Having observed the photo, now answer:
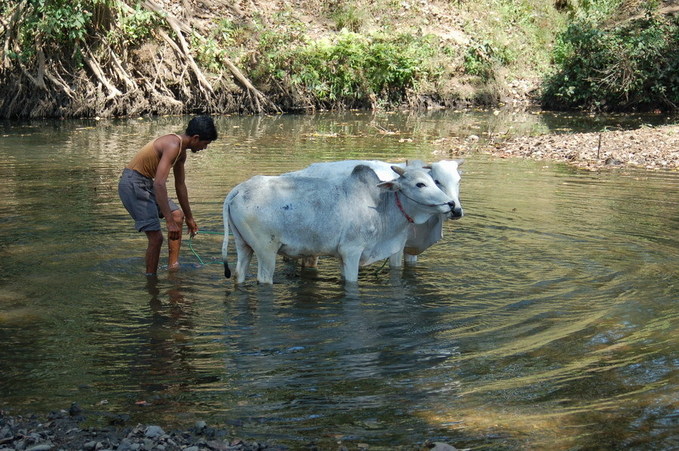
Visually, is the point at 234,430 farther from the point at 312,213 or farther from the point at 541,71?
the point at 541,71

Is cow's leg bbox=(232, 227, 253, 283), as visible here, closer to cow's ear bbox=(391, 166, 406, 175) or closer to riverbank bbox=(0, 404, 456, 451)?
cow's ear bbox=(391, 166, 406, 175)

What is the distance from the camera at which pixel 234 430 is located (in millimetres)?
4746

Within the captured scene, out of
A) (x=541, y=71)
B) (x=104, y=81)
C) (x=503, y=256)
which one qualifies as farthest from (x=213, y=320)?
(x=541, y=71)

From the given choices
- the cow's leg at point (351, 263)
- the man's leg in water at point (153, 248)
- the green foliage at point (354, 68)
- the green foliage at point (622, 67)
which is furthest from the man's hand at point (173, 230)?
the green foliage at point (622, 67)

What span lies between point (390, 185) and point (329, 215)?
1.98 ft

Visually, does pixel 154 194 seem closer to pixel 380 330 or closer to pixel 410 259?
pixel 410 259

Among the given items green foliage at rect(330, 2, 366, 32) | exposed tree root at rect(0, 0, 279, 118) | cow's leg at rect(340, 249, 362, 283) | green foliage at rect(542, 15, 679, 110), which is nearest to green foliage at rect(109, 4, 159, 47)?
exposed tree root at rect(0, 0, 279, 118)

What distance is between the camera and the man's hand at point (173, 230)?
8.19 metres

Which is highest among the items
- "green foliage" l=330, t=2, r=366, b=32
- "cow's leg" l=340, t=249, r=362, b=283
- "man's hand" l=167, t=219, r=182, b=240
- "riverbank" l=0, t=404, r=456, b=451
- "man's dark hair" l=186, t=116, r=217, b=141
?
"green foliage" l=330, t=2, r=366, b=32

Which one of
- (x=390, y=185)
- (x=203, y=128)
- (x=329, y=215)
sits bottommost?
(x=329, y=215)

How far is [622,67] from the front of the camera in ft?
77.5

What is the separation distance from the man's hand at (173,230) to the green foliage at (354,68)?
673 inches

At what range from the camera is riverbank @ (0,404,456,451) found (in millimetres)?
4355

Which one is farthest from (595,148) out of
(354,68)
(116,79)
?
(116,79)
